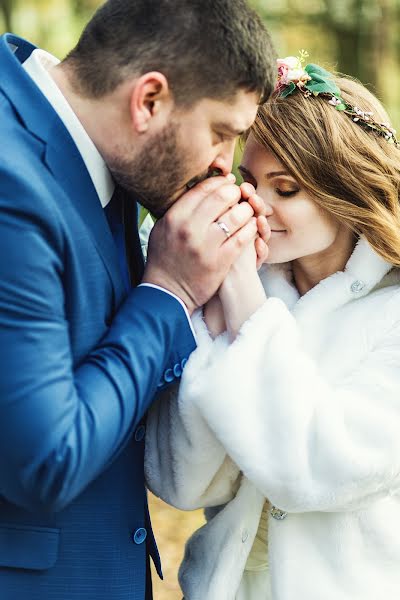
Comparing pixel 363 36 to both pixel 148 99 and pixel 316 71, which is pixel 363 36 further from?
pixel 148 99

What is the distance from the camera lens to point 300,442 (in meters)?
2.22

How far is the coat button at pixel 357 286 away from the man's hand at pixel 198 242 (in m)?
0.47

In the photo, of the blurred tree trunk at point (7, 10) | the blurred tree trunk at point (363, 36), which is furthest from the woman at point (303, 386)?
the blurred tree trunk at point (7, 10)

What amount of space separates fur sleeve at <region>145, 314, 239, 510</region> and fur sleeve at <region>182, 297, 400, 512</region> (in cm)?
6

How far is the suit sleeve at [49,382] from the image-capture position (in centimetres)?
178

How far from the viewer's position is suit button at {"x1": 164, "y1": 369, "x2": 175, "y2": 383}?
2.17m

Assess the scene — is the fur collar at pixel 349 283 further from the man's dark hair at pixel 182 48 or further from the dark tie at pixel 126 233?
the man's dark hair at pixel 182 48

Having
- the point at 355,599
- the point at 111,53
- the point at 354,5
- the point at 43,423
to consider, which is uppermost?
the point at 111,53

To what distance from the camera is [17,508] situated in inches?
83.2

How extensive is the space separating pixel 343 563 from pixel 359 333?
0.64 meters

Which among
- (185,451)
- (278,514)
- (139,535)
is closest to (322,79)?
(185,451)

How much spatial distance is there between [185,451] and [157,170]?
0.76 meters

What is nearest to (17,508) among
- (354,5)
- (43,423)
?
(43,423)

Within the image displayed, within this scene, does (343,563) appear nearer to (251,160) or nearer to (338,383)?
(338,383)
